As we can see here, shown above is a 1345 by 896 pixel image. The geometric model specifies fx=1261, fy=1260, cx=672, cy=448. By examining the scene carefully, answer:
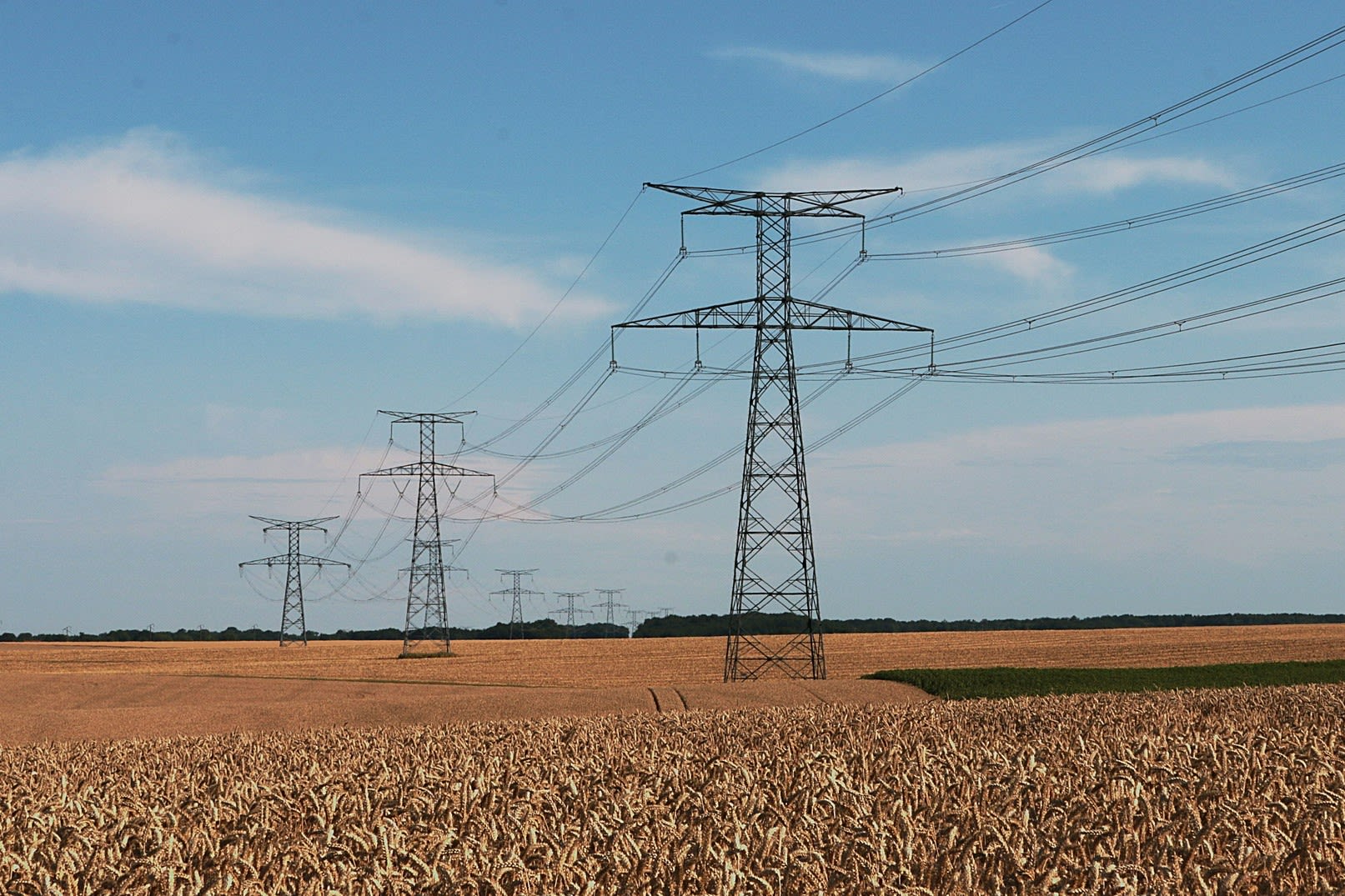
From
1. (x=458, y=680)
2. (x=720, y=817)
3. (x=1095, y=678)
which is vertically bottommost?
(x=458, y=680)

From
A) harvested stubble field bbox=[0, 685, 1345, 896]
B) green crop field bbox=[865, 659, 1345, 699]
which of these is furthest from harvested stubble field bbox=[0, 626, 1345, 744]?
harvested stubble field bbox=[0, 685, 1345, 896]

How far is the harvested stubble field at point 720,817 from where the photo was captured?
489 cm

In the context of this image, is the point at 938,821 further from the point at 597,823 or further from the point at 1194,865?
the point at 597,823

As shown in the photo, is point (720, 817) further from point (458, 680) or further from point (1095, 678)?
point (458, 680)

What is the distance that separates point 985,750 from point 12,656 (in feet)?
324

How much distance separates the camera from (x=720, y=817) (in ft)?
21.9

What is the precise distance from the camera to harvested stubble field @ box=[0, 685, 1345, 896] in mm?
4887

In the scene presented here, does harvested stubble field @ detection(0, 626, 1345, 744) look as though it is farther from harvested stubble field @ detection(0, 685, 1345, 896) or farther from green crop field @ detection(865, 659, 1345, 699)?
harvested stubble field @ detection(0, 685, 1345, 896)

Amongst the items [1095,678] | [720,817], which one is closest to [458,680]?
[1095,678]

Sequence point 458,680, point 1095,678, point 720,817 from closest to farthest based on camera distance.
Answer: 1. point 720,817
2. point 1095,678
3. point 458,680

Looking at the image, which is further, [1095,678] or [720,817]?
[1095,678]

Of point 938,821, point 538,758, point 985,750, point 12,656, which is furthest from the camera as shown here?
point 12,656

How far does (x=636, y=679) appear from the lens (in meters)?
56.1

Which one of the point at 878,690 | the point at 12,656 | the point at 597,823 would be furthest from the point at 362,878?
the point at 12,656
